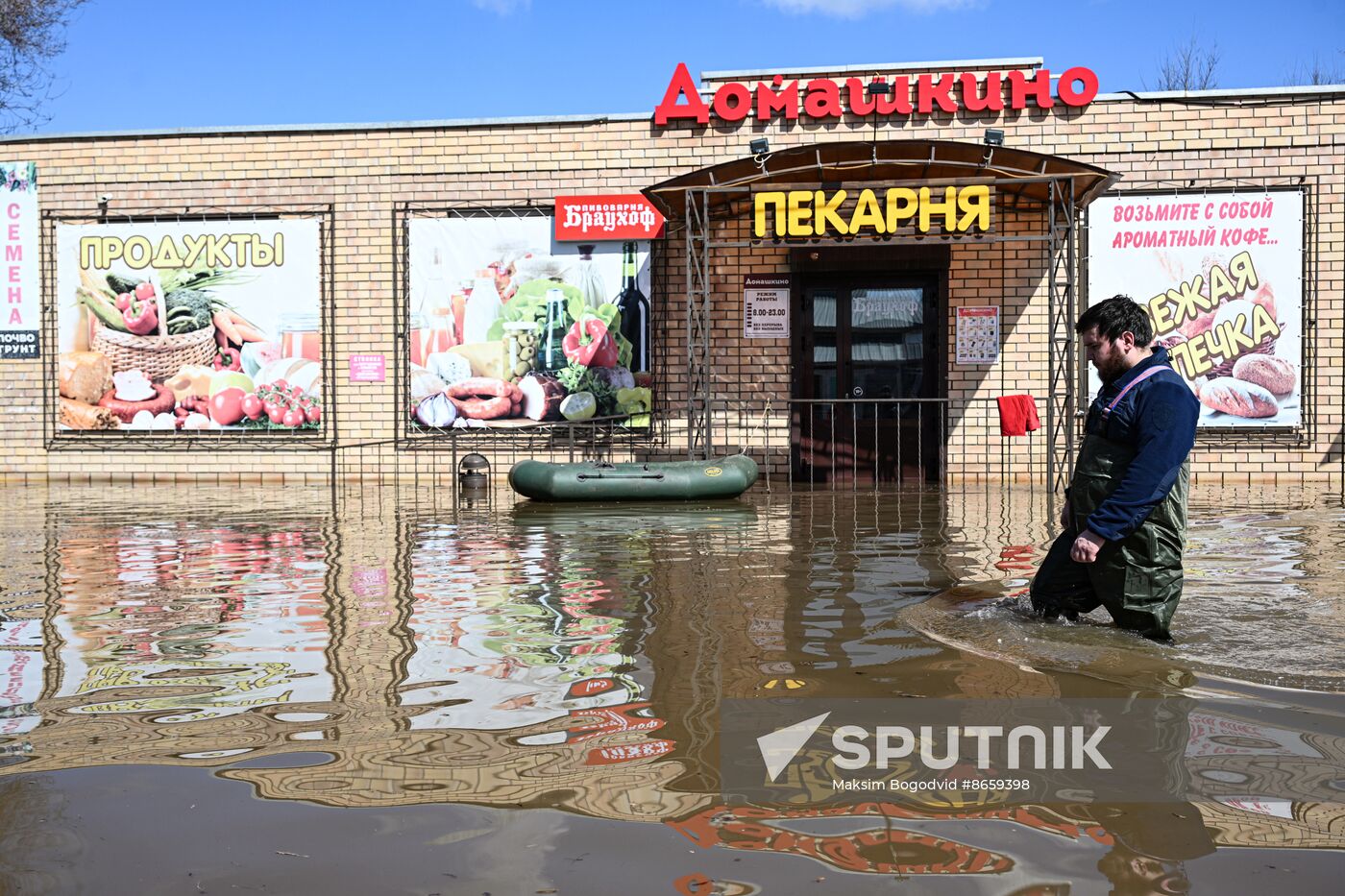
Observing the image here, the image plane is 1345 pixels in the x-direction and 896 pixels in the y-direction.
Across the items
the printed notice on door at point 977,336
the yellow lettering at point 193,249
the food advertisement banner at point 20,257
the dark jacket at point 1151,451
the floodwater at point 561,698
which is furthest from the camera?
the food advertisement banner at point 20,257

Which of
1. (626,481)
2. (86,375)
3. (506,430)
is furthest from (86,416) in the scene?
(626,481)

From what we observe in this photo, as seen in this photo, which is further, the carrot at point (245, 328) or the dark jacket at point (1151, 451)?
the carrot at point (245, 328)

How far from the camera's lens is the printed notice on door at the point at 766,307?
15.7 metres

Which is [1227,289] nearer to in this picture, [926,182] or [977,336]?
[977,336]

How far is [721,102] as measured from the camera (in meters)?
15.6

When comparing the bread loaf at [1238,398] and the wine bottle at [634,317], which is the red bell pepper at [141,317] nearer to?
the wine bottle at [634,317]

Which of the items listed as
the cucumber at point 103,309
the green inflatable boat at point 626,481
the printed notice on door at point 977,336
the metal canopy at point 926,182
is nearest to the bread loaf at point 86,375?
the cucumber at point 103,309

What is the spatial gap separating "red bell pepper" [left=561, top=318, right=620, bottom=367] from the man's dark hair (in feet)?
36.5

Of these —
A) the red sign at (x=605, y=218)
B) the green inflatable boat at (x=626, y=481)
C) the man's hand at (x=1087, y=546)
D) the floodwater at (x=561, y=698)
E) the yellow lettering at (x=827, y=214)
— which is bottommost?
the floodwater at (x=561, y=698)

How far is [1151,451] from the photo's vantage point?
4.81 metres

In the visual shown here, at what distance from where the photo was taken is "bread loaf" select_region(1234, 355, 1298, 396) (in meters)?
15.0

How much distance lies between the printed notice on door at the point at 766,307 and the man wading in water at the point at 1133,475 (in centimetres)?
1061

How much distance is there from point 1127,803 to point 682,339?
42.9 feet

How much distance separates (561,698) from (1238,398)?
43.7 ft
